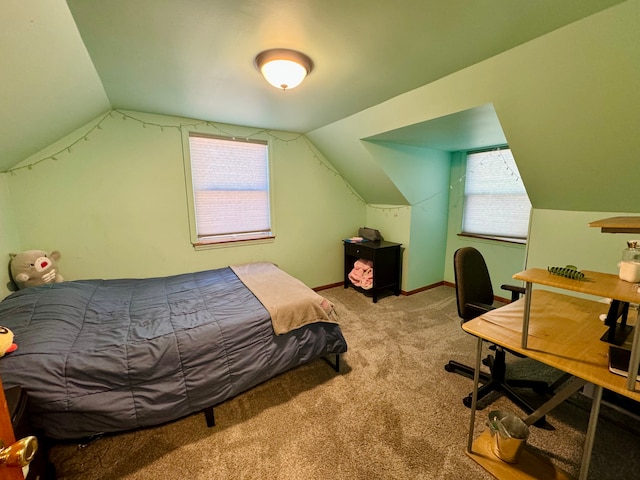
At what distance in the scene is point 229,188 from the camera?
3.05 meters

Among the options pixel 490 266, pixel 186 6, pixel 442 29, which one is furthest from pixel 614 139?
pixel 186 6

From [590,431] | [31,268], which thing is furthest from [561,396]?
[31,268]

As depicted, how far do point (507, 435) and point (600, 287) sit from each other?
2.84 feet

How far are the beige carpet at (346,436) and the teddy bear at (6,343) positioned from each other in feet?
2.17

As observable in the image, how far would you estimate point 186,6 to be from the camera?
1140 mm

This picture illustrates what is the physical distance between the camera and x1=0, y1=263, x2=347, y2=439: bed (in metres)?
1.31

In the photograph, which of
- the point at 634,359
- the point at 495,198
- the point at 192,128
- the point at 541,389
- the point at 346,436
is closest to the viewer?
the point at 634,359

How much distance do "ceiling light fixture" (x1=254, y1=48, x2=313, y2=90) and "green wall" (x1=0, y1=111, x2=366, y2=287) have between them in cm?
154

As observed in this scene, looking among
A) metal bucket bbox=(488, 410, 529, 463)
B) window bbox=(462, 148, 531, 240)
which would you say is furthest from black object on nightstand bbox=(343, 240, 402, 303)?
metal bucket bbox=(488, 410, 529, 463)

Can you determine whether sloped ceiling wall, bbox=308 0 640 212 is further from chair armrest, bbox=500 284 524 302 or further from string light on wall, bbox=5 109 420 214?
string light on wall, bbox=5 109 420 214

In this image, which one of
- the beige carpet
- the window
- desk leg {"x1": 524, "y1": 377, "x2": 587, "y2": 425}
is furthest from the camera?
the window

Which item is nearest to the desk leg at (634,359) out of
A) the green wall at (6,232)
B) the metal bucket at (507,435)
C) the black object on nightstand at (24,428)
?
the metal bucket at (507,435)

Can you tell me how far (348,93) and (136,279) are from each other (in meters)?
2.63

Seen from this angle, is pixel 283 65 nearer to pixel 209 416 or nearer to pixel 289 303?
pixel 289 303
